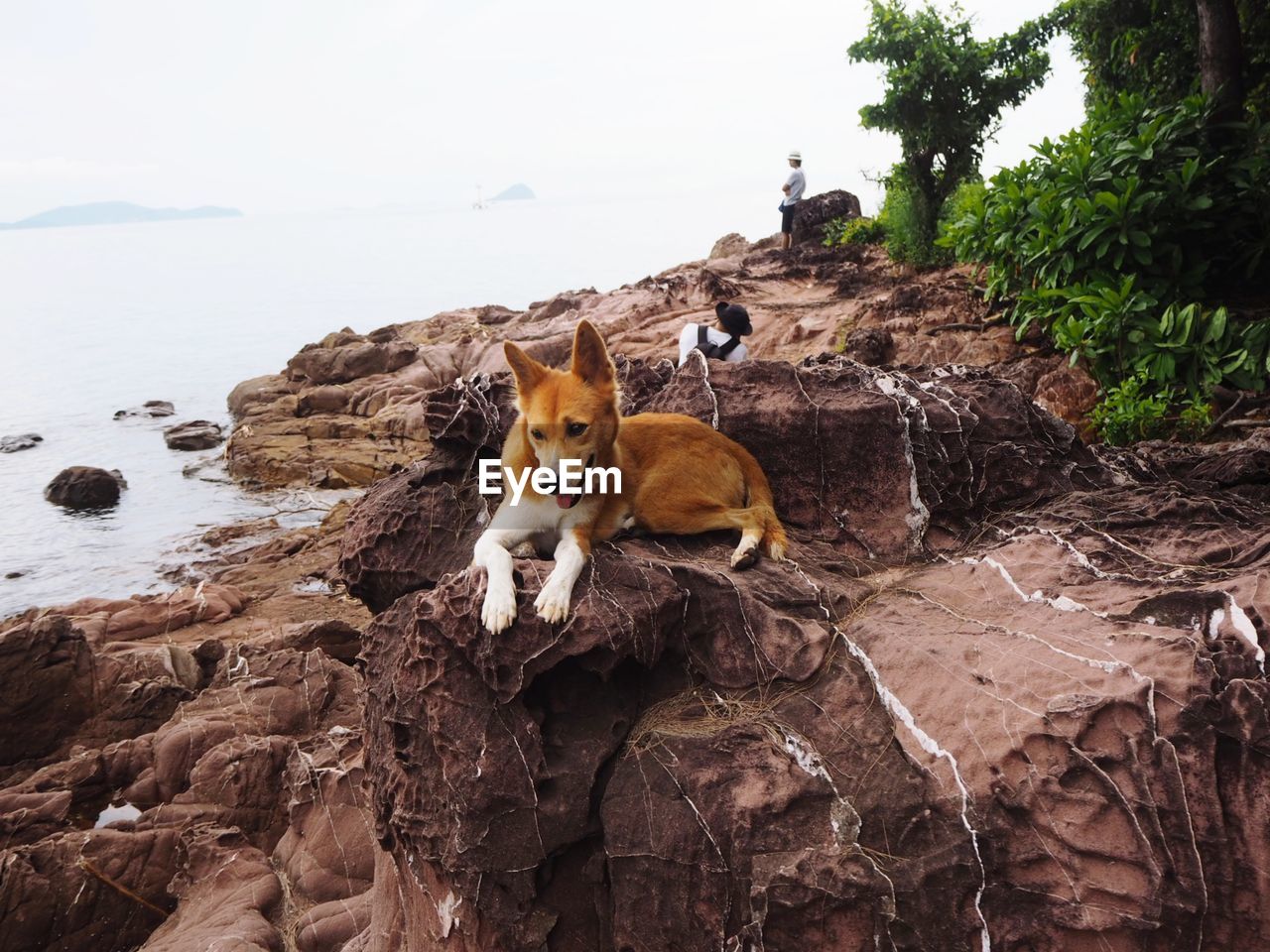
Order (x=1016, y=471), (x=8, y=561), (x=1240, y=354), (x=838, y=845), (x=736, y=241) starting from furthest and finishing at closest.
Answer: (x=736, y=241), (x=8, y=561), (x=1240, y=354), (x=1016, y=471), (x=838, y=845)

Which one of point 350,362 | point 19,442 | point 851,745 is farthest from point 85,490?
point 851,745

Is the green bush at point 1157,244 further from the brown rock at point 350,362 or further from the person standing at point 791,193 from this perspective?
the brown rock at point 350,362

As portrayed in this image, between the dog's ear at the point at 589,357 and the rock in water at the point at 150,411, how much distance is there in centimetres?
2744

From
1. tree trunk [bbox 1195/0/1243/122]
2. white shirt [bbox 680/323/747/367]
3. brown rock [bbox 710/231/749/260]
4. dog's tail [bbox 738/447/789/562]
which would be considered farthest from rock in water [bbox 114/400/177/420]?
tree trunk [bbox 1195/0/1243/122]

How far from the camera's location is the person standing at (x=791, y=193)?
74.1ft

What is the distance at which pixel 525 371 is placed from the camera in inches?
173

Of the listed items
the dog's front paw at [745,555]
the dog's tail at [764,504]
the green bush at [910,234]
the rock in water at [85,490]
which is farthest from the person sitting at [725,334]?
the rock in water at [85,490]

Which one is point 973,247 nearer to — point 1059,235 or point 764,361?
point 1059,235

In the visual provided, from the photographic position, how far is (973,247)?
12.3 m

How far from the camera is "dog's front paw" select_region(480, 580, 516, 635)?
12.4ft

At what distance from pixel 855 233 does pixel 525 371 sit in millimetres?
20641

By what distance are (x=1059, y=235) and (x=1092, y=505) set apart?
603cm

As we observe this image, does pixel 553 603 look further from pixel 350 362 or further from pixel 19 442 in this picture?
pixel 19 442

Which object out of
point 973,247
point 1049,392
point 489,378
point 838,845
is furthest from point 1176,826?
point 973,247
